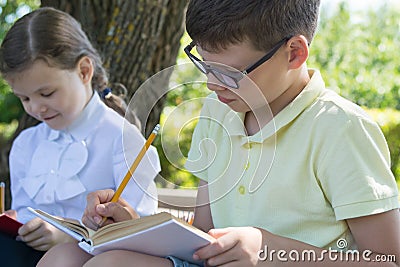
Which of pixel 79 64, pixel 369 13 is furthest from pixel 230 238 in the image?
pixel 369 13

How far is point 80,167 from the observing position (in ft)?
8.57

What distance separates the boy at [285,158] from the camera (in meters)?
1.77

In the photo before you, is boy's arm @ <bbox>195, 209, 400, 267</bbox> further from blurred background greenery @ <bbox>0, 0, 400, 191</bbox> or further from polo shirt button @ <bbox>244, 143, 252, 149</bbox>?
blurred background greenery @ <bbox>0, 0, 400, 191</bbox>

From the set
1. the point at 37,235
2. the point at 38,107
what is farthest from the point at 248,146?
the point at 38,107

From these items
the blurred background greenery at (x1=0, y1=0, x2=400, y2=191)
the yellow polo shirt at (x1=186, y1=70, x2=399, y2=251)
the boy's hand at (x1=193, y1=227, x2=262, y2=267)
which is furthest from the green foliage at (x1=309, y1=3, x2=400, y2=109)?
the boy's hand at (x1=193, y1=227, x2=262, y2=267)

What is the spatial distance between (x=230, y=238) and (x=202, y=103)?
0.62m

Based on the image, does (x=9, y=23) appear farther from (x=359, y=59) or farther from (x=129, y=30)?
(x=359, y=59)

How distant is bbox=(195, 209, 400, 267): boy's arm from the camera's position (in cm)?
172

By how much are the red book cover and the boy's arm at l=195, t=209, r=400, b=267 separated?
822 mm

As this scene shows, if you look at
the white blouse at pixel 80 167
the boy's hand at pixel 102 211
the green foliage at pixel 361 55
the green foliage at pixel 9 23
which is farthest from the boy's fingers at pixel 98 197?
the green foliage at pixel 361 55

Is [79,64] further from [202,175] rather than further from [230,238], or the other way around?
[230,238]

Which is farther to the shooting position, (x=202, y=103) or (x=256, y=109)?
(x=202, y=103)

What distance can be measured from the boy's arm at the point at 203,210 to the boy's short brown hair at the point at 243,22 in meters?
0.50

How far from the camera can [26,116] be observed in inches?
137
